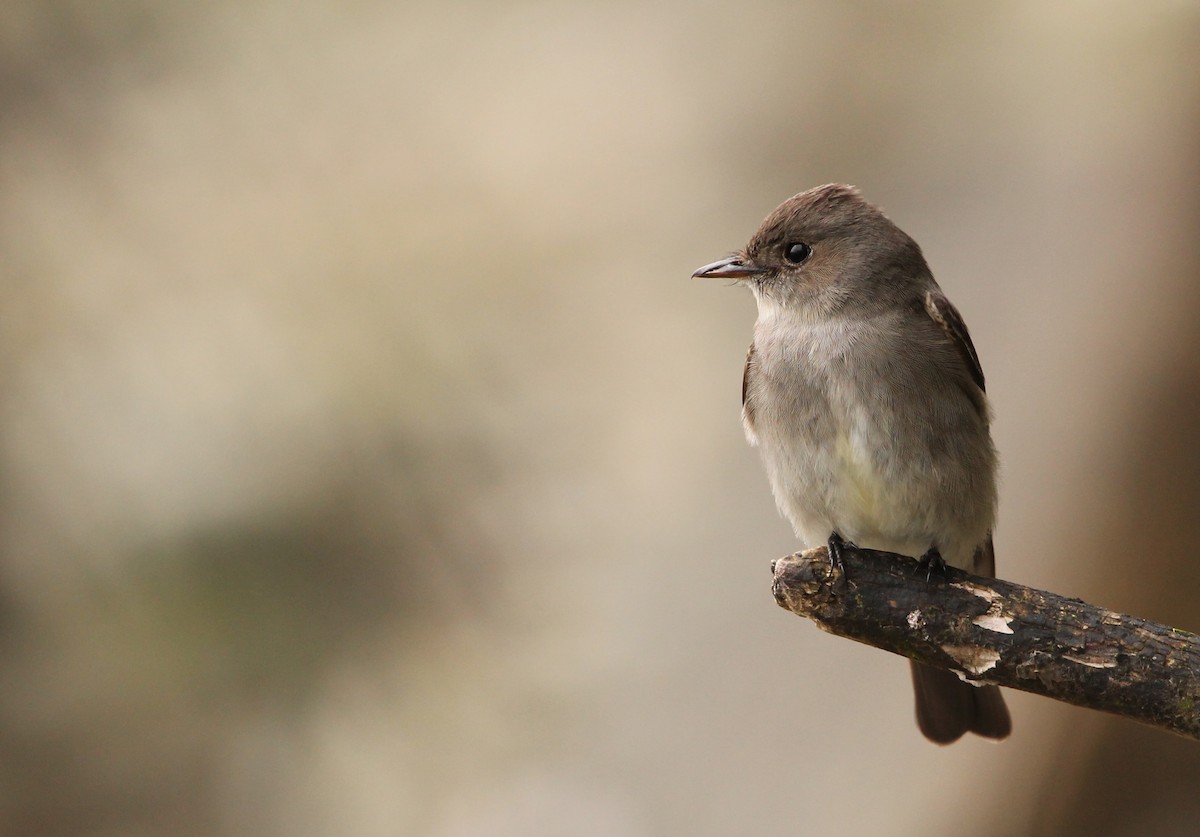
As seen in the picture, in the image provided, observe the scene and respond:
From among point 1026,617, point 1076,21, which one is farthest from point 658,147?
point 1026,617

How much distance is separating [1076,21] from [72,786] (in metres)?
6.13

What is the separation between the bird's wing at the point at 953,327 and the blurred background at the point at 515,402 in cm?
194

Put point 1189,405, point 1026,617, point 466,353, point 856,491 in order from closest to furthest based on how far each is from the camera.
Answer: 1. point 1026,617
2. point 856,491
3. point 1189,405
4. point 466,353

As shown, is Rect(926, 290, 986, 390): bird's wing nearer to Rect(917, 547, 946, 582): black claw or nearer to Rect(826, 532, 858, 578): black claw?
Rect(917, 547, 946, 582): black claw

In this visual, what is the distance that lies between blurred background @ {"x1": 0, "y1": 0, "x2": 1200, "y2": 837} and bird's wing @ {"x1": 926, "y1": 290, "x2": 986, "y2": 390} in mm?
1940

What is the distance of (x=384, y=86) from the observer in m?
5.80

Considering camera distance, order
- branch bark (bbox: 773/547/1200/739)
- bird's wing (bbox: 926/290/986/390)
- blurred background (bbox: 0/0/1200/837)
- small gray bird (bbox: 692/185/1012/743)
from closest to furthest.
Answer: branch bark (bbox: 773/547/1200/739)
small gray bird (bbox: 692/185/1012/743)
bird's wing (bbox: 926/290/986/390)
blurred background (bbox: 0/0/1200/837)

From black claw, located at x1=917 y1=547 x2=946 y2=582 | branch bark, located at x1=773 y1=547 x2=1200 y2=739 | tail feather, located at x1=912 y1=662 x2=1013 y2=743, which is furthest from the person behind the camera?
tail feather, located at x1=912 y1=662 x2=1013 y2=743

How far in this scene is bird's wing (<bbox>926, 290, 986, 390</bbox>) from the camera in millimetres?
3125

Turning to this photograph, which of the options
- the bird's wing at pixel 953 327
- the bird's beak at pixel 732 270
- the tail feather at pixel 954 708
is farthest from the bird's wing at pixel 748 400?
the tail feather at pixel 954 708

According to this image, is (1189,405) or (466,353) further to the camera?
(466,353)

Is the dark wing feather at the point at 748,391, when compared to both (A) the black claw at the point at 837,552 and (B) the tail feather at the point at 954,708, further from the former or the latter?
(B) the tail feather at the point at 954,708

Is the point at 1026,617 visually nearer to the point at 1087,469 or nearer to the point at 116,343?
the point at 1087,469

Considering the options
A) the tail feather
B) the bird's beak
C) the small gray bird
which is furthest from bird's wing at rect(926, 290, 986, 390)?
the tail feather
